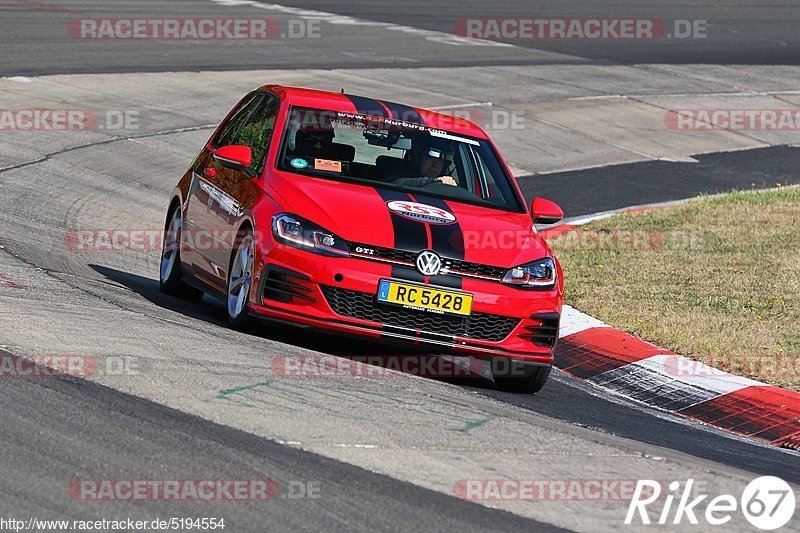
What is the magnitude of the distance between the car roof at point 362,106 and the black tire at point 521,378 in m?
1.91

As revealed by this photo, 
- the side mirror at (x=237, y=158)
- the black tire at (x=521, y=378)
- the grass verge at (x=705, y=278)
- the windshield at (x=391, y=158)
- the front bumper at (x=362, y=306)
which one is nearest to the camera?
the front bumper at (x=362, y=306)

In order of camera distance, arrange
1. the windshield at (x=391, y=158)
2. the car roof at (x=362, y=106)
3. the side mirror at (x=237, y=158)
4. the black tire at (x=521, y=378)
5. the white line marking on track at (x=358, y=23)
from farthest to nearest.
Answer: the white line marking on track at (x=358, y=23) → the car roof at (x=362, y=106) → the windshield at (x=391, y=158) → the side mirror at (x=237, y=158) → the black tire at (x=521, y=378)

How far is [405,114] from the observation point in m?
9.29

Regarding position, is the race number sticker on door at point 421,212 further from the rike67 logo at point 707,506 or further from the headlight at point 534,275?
the rike67 logo at point 707,506

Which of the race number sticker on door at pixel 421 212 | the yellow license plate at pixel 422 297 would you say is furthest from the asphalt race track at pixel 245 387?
the race number sticker on door at pixel 421 212

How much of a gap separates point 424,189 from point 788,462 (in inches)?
110

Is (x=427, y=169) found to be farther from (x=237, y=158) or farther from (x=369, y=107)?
(x=237, y=158)

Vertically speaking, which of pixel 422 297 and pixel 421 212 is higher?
pixel 421 212

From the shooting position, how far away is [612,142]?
795 inches

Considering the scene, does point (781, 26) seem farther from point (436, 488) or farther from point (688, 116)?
point (436, 488)

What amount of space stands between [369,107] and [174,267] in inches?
71.3

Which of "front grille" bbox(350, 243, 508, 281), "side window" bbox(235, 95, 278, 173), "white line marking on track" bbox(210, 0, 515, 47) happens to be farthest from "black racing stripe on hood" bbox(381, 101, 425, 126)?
"white line marking on track" bbox(210, 0, 515, 47)

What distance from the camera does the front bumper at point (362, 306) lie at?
7.70 m

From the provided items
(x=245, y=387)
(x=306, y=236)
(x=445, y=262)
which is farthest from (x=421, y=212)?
(x=245, y=387)
